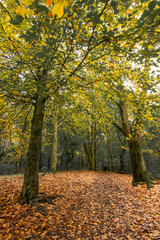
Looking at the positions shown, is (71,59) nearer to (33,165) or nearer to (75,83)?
(75,83)

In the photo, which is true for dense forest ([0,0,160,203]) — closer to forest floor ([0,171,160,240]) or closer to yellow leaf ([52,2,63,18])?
yellow leaf ([52,2,63,18])

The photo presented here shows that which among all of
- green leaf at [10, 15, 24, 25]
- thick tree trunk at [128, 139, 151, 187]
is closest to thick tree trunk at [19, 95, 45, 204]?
green leaf at [10, 15, 24, 25]

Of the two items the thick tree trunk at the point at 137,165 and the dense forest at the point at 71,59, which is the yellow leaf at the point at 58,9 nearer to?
the dense forest at the point at 71,59

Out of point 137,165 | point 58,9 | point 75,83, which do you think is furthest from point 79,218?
point 137,165

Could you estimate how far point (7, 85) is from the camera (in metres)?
4.18

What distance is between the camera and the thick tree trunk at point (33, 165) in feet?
15.0

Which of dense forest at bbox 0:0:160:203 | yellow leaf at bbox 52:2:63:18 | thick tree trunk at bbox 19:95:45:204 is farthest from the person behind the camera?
thick tree trunk at bbox 19:95:45:204

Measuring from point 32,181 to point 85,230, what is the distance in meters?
2.38

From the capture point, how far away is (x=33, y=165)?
16.1ft

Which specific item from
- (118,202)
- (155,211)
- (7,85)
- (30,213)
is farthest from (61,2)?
(118,202)

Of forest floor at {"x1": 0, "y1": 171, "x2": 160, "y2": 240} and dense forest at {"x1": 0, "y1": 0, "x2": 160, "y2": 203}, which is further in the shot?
forest floor at {"x1": 0, "y1": 171, "x2": 160, "y2": 240}

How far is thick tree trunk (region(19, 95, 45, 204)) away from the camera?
15.0 feet

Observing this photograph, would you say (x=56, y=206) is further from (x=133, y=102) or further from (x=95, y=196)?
(x=133, y=102)

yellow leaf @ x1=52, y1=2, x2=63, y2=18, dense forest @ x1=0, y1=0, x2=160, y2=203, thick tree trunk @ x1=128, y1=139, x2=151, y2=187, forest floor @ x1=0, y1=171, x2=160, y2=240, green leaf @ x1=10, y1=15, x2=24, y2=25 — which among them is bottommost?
forest floor @ x1=0, y1=171, x2=160, y2=240
